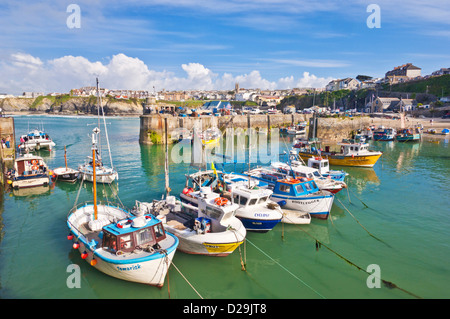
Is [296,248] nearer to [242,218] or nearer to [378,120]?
[242,218]

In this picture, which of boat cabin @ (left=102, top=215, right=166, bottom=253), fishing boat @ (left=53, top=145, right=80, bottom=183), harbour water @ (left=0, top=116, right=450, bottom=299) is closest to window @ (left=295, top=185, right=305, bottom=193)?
harbour water @ (left=0, top=116, right=450, bottom=299)

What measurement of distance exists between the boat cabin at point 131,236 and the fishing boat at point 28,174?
58.0 feet

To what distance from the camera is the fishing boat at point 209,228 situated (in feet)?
42.2

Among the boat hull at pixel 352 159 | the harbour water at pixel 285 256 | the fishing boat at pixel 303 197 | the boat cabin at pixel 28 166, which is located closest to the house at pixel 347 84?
the boat hull at pixel 352 159

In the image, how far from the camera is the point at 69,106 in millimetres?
167375

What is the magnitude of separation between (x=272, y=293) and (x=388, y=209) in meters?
14.0

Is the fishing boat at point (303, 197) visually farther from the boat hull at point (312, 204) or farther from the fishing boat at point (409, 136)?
the fishing boat at point (409, 136)

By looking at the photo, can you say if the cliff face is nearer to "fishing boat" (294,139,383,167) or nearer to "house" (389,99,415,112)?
"house" (389,99,415,112)

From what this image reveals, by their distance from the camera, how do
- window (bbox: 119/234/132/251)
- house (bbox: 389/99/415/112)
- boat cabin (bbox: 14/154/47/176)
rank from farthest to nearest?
house (bbox: 389/99/415/112)
boat cabin (bbox: 14/154/47/176)
window (bbox: 119/234/132/251)

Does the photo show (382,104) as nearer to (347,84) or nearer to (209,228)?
(347,84)

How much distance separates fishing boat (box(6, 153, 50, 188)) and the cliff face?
140656 millimetres

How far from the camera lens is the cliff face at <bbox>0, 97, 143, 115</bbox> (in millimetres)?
160750

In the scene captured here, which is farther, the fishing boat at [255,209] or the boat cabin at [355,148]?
the boat cabin at [355,148]

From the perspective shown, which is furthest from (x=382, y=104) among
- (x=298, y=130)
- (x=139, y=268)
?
(x=139, y=268)
